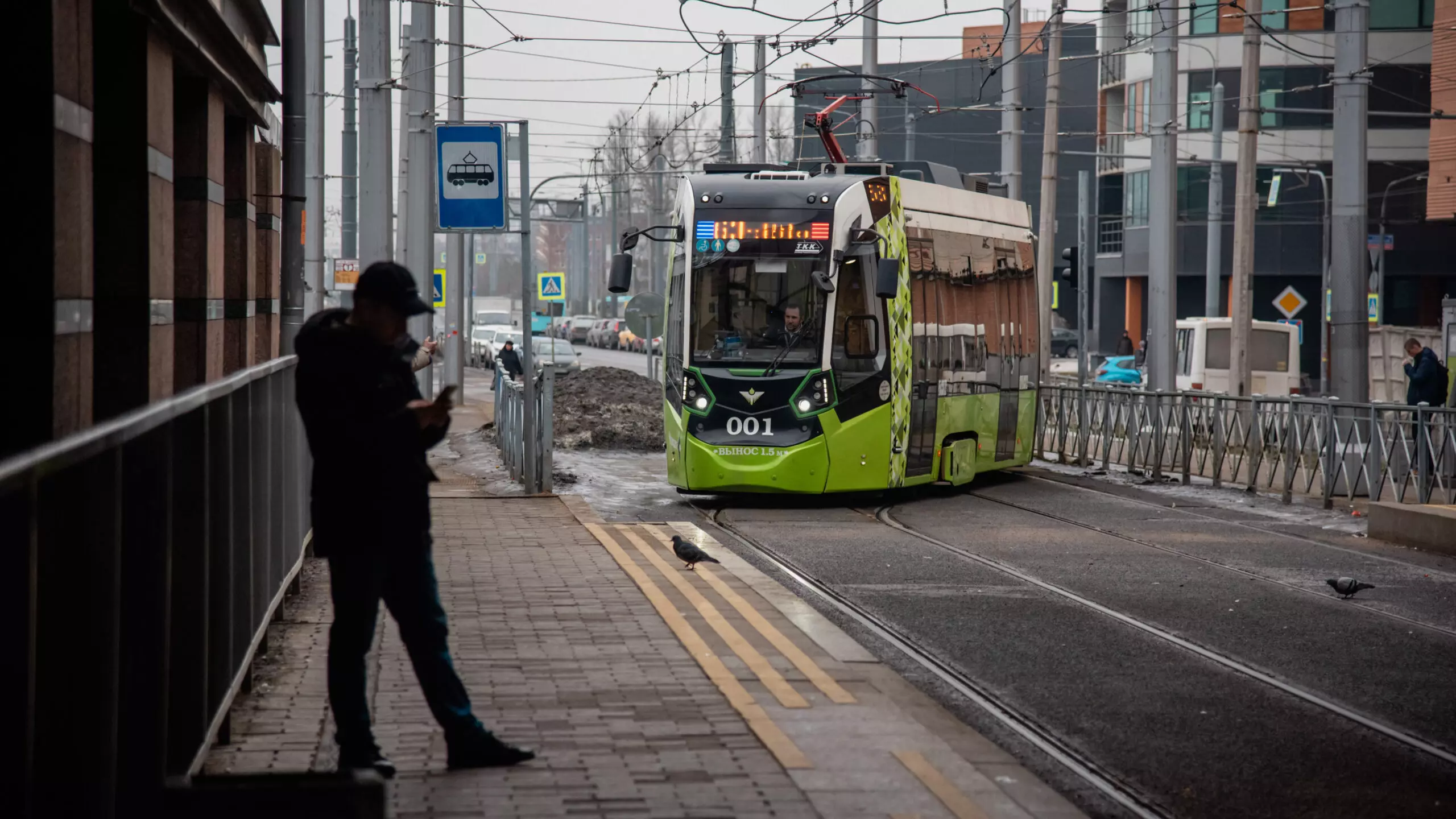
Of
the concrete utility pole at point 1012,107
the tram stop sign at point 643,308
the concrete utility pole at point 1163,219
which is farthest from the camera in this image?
the tram stop sign at point 643,308

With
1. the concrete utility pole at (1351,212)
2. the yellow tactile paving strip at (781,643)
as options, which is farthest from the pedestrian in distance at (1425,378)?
the yellow tactile paving strip at (781,643)

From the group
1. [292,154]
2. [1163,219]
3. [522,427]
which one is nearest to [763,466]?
[522,427]

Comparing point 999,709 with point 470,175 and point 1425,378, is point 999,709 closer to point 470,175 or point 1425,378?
point 470,175

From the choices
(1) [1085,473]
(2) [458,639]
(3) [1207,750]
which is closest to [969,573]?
(2) [458,639]

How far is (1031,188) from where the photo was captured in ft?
301

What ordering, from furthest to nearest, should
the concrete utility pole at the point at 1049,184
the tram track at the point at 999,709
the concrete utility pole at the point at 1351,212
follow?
the concrete utility pole at the point at 1049,184 < the concrete utility pole at the point at 1351,212 < the tram track at the point at 999,709

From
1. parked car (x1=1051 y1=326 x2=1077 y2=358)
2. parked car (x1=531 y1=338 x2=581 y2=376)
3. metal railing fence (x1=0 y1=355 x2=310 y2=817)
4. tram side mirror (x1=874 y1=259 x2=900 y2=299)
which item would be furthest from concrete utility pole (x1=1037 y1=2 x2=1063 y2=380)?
parked car (x1=1051 y1=326 x2=1077 y2=358)

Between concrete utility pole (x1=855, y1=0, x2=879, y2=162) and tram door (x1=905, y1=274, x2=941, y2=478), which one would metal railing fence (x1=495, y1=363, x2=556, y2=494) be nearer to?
tram door (x1=905, y1=274, x2=941, y2=478)

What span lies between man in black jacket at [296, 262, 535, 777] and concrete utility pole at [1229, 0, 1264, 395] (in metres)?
23.0

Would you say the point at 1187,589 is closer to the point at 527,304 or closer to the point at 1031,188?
the point at 527,304

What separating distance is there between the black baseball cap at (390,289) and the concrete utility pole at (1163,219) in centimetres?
2026

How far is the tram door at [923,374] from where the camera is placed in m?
17.3

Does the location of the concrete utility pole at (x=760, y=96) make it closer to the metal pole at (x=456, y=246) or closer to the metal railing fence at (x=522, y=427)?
the metal pole at (x=456, y=246)

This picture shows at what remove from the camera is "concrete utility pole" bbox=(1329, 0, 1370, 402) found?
1839cm
